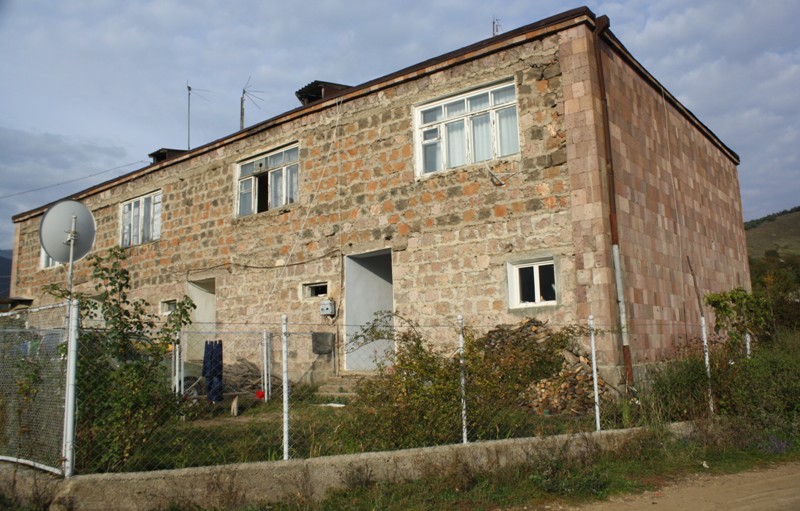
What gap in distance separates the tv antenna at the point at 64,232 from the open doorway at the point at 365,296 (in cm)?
589

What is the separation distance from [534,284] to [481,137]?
280 centimetres

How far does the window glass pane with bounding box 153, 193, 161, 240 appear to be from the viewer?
17266mm

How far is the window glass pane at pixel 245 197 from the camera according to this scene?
15117mm

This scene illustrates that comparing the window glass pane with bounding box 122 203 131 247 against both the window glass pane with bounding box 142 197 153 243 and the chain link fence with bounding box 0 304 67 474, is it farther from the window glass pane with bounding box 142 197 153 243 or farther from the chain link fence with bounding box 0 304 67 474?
the chain link fence with bounding box 0 304 67 474

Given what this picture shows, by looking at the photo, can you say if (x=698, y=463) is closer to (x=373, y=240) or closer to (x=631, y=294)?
(x=631, y=294)

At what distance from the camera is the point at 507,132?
11.0 metres

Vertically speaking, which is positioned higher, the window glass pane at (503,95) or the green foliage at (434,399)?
the window glass pane at (503,95)

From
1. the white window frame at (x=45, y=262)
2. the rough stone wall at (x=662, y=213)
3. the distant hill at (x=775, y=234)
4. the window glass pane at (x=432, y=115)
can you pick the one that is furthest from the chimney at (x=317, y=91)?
the distant hill at (x=775, y=234)

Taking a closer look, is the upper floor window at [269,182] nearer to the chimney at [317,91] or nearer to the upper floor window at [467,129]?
the chimney at [317,91]

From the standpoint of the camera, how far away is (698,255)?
542 inches

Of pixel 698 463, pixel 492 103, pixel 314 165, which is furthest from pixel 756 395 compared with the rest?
pixel 314 165

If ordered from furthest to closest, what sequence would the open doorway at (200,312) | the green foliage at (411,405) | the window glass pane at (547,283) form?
the open doorway at (200,312) < the window glass pane at (547,283) < the green foliage at (411,405)

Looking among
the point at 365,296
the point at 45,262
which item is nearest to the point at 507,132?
the point at 365,296

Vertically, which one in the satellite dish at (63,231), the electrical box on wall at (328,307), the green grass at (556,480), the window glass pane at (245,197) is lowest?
the green grass at (556,480)
